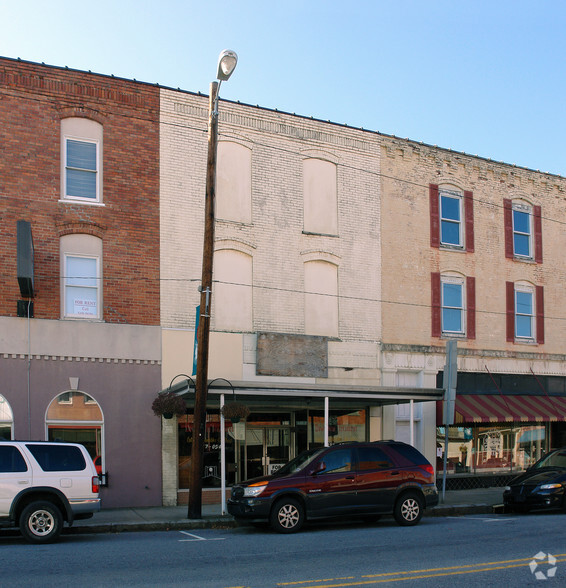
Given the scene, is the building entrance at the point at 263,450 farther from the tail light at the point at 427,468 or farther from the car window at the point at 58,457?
the car window at the point at 58,457

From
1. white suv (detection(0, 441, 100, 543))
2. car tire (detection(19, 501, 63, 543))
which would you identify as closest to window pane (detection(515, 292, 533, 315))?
white suv (detection(0, 441, 100, 543))

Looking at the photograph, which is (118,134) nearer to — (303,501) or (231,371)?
(231,371)

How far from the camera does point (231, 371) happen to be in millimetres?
20125

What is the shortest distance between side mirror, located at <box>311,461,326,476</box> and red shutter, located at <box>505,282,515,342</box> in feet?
39.4

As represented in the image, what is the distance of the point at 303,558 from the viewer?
36.4ft

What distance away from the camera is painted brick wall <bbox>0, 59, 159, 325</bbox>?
1809 centimetres

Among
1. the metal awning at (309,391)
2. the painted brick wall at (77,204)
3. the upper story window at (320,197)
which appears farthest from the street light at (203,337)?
the upper story window at (320,197)

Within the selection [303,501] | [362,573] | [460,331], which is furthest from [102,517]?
[460,331]

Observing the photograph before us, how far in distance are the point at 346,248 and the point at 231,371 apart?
5055mm

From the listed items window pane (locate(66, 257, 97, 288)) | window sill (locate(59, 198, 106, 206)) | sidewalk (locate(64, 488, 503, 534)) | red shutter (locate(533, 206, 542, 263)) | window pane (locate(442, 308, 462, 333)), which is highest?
red shutter (locate(533, 206, 542, 263))

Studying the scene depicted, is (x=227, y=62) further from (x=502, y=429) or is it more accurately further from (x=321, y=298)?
(x=502, y=429)

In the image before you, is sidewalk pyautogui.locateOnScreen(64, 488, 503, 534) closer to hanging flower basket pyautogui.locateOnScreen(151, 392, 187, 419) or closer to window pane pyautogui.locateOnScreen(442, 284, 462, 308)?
hanging flower basket pyautogui.locateOnScreen(151, 392, 187, 419)

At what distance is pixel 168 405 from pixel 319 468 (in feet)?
14.3

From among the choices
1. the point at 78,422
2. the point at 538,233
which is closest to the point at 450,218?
the point at 538,233
